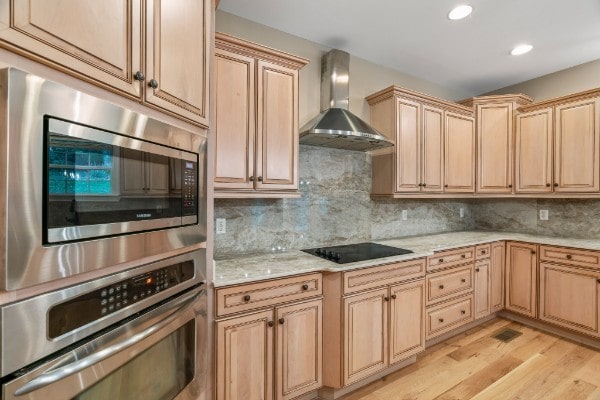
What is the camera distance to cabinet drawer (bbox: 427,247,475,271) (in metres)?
2.54

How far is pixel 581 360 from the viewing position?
2422 millimetres

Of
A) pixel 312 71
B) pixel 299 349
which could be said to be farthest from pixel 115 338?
pixel 312 71

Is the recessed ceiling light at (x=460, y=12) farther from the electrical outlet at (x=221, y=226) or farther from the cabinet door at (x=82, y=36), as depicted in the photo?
the electrical outlet at (x=221, y=226)

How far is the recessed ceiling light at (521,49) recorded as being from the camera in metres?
2.68

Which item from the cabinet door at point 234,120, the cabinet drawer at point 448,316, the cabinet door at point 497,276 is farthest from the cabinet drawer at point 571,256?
the cabinet door at point 234,120

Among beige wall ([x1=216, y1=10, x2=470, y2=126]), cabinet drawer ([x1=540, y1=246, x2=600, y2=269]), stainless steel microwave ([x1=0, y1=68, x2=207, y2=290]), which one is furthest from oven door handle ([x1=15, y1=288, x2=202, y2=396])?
cabinet drawer ([x1=540, y1=246, x2=600, y2=269])

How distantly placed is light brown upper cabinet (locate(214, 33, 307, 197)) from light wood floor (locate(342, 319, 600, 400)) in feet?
5.36

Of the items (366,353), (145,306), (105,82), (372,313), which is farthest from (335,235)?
(105,82)

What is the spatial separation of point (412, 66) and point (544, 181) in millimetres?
1890

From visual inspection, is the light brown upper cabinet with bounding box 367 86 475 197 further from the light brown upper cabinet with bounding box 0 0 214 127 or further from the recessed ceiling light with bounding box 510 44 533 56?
the light brown upper cabinet with bounding box 0 0 214 127

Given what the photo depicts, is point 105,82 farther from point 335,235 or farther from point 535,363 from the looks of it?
point 535,363

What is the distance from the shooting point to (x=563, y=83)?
3.19 metres

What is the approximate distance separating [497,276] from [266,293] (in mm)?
2771

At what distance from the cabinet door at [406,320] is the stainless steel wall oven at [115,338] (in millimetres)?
1397
